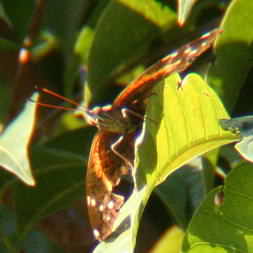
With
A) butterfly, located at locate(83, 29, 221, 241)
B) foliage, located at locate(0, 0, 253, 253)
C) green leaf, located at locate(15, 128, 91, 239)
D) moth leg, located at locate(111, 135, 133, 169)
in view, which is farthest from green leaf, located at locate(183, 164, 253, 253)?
green leaf, located at locate(15, 128, 91, 239)

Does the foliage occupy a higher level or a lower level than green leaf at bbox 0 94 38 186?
lower

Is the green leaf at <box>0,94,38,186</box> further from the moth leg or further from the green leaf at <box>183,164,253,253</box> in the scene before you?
the green leaf at <box>183,164,253,253</box>

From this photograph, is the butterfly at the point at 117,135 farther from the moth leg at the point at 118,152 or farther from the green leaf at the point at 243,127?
the green leaf at the point at 243,127

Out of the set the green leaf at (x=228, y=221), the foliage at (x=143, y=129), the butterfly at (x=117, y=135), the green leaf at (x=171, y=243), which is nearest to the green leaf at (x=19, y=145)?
the foliage at (x=143, y=129)

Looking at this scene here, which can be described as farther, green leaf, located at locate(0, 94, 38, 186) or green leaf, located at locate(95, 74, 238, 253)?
green leaf, located at locate(0, 94, 38, 186)

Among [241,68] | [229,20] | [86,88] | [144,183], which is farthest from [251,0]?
[86,88]

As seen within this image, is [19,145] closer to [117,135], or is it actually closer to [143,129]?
[117,135]

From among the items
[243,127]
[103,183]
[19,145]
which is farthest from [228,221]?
[19,145]
